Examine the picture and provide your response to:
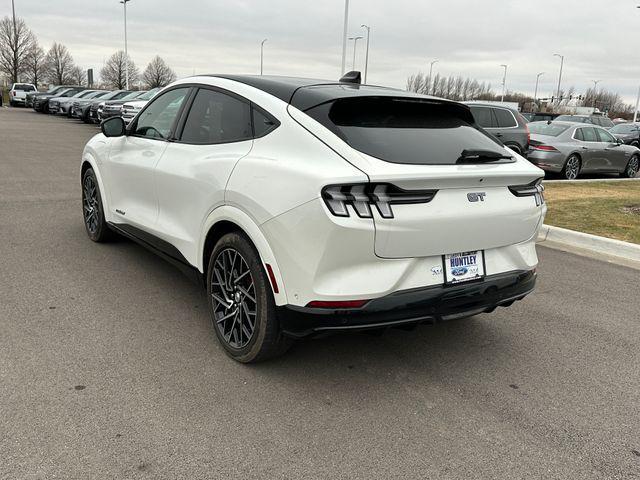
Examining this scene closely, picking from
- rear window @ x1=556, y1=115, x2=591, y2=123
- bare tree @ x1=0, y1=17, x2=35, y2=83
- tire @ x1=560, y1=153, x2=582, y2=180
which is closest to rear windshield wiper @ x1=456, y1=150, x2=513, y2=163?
tire @ x1=560, y1=153, x2=582, y2=180

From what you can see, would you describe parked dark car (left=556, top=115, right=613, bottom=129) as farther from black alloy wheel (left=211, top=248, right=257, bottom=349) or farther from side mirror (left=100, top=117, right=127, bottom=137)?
black alloy wheel (left=211, top=248, right=257, bottom=349)

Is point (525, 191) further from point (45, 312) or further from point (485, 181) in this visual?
point (45, 312)

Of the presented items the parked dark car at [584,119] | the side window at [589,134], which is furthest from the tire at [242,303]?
the parked dark car at [584,119]

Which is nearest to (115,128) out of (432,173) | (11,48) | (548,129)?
(432,173)

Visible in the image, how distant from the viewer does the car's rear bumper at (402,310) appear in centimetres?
289

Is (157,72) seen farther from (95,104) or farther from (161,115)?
(161,115)

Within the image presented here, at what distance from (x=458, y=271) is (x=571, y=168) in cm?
1149

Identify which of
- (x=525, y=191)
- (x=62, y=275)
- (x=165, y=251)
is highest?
(x=525, y=191)

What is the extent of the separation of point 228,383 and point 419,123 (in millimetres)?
1954

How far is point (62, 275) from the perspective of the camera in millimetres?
4902

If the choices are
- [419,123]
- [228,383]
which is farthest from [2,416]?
[419,123]

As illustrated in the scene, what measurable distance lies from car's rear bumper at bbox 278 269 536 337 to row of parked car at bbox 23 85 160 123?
15.2 metres

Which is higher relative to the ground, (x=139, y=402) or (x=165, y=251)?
(x=165, y=251)

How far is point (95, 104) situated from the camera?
26.3 m
